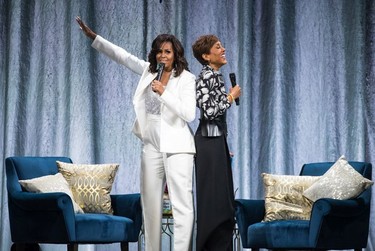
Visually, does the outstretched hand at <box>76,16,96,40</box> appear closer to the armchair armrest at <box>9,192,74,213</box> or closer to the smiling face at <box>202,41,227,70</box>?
the smiling face at <box>202,41,227,70</box>

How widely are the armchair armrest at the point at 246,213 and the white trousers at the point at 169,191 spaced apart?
3.23 feet

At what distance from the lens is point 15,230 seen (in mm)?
4980

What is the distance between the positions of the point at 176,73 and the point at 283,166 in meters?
2.36

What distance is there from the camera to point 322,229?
15.8 ft

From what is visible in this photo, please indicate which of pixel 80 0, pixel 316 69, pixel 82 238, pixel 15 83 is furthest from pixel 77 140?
pixel 316 69

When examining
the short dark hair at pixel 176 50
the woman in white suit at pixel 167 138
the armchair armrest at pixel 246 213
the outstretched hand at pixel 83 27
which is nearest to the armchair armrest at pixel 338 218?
the armchair armrest at pixel 246 213

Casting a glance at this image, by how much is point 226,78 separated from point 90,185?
5.99 ft

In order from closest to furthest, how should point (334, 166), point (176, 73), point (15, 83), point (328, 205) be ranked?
point (176, 73) < point (328, 205) < point (334, 166) < point (15, 83)

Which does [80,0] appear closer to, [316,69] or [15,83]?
[15,83]

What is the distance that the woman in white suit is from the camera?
4.21 meters

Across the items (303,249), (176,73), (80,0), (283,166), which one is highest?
(80,0)

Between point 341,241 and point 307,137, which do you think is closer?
point 341,241

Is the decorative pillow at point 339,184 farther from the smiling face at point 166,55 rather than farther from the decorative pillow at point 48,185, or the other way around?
the decorative pillow at point 48,185

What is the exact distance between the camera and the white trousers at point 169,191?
4.20 m
